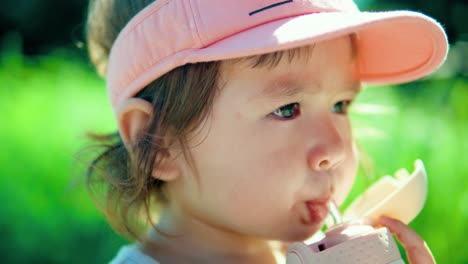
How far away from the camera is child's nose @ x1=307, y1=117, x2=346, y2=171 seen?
1.49 m

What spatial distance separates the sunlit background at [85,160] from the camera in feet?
7.09

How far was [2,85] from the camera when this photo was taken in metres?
3.05

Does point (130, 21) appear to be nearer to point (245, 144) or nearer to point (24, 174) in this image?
point (245, 144)

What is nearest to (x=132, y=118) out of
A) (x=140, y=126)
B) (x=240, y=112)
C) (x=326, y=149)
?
(x=140, y=126)

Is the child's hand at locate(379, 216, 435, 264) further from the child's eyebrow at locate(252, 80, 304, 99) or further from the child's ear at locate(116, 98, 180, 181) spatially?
the child's ear at locate(116, 98, 180, 181)

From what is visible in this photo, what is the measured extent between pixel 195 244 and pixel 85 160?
1.44ft

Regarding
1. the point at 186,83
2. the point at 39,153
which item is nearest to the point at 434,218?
the point at 186,83

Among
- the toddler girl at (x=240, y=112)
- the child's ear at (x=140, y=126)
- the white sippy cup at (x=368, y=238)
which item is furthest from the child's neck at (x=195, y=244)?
the white sippy cup at (x=368, y=238)

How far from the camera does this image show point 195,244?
65.2 inches

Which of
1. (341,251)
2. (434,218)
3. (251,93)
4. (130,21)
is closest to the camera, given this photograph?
(341,251)

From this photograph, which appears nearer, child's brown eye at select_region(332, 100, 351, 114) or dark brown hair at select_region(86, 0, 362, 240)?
dark brown hair at select_region(86, 0, 362, 240)

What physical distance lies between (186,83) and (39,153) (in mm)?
1183

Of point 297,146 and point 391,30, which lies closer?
point 297,146

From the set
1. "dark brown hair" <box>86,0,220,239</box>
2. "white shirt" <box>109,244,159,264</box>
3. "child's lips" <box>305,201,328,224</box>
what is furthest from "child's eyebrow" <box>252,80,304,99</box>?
"white shirt" <box>109,244,159,264</box>
